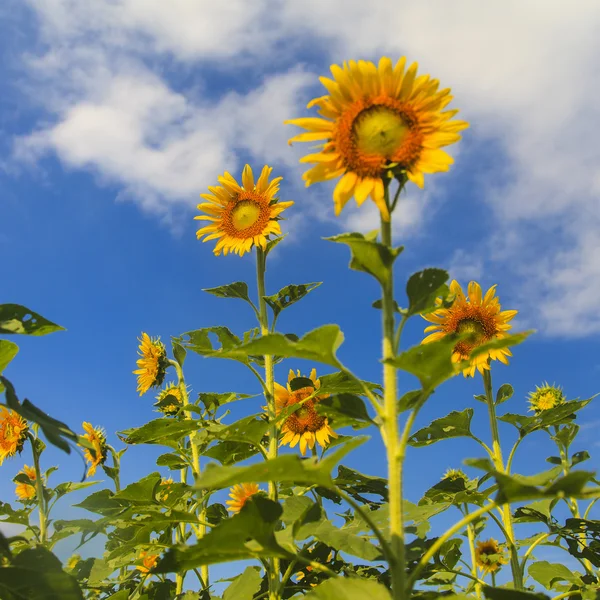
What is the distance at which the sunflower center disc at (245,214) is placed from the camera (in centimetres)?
496

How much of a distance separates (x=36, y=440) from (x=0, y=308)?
360 centimetres

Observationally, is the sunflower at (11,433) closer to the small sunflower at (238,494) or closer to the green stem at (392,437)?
the small sunflower at (238,494)

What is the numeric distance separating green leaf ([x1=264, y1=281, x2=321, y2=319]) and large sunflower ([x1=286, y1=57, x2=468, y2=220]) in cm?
201

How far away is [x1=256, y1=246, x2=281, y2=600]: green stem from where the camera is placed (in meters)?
3.22

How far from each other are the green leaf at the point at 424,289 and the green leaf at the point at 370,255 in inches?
5.2

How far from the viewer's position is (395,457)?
2.04 m

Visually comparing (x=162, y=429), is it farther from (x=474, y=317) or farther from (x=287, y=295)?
(x=474, y=317)

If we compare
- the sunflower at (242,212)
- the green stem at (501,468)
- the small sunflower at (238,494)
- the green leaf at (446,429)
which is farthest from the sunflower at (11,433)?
the green stem at (501,468)

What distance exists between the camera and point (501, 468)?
3.98 metres

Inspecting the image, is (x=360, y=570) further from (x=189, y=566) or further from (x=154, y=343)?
(x=154, y=343)

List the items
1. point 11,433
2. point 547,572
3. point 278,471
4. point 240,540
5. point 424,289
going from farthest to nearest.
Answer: point 11,433 → point 547,572 → point 424,289 → point 240,540 → point 278,471

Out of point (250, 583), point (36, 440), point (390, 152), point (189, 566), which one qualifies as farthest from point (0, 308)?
point (36, 440)

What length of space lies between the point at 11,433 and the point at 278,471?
4518 millimetres

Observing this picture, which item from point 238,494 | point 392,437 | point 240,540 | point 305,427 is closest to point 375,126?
point 392,437
